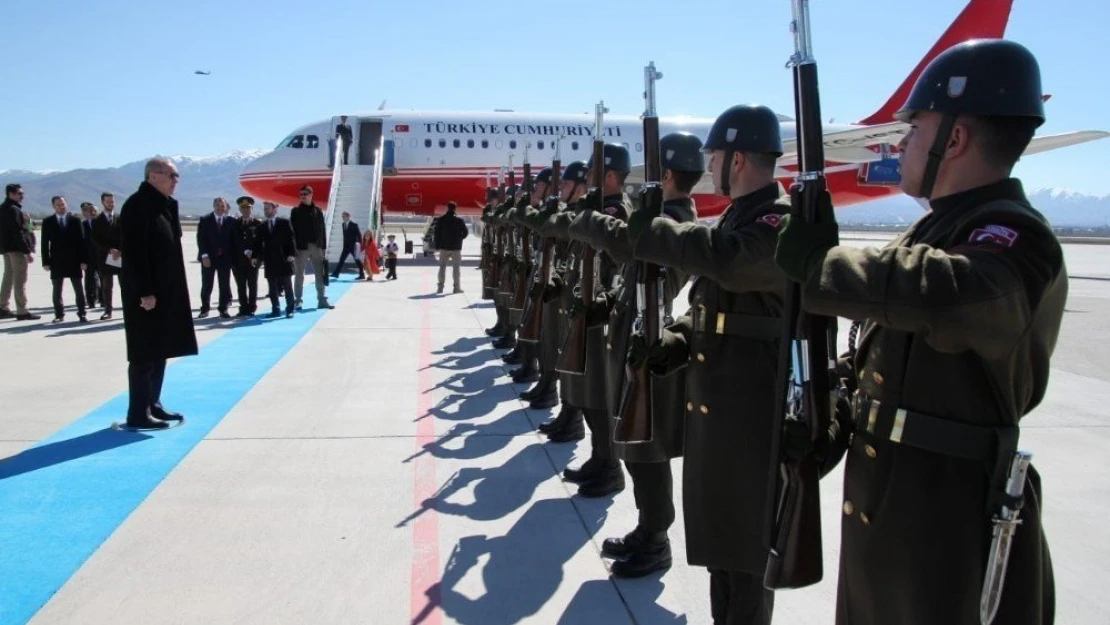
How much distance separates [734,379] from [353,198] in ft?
66.4

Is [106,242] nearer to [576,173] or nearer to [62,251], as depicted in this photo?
[62,251]

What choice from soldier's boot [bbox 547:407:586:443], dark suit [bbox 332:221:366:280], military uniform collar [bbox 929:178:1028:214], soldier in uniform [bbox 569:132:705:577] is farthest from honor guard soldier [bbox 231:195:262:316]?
military uniform collar [bbox 929:178:1028:214]

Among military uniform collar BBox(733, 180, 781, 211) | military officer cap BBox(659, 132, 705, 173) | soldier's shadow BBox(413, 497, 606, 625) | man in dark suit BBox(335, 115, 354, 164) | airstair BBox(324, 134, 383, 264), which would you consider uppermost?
man in dark suit BBox(335, 115, 354, 164)

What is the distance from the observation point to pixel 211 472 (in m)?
5.06

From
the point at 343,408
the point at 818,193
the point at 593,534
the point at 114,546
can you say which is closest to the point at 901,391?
the point at 818,193

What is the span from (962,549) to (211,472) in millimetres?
4508

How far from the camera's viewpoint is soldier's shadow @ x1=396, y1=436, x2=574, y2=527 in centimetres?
455

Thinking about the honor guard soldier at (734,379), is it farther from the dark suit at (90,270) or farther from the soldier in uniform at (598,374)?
the dark suit at (90,270)

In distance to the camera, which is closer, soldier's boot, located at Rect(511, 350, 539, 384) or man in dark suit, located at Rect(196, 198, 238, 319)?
soldier's boot, located at Rect(511, 350, 539, 384)

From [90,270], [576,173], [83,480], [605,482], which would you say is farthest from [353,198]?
[605,482]

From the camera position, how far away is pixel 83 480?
4.89 metres

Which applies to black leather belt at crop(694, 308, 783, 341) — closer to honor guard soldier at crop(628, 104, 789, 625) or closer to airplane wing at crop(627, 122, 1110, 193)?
honor guard soldier at crop(628, 104, 789, 625)

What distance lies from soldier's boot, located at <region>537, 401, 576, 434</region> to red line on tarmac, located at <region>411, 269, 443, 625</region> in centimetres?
85

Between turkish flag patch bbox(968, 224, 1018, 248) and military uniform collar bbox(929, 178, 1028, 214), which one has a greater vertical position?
military uniform collar bbox(929, 178, 1028, 214)
